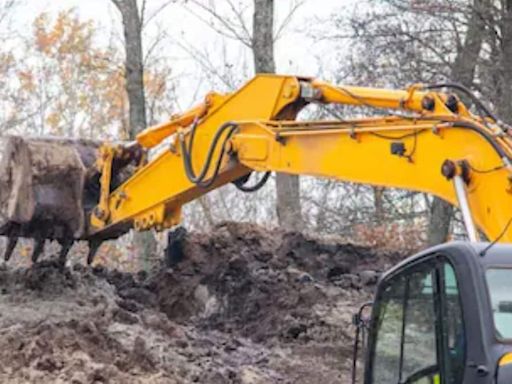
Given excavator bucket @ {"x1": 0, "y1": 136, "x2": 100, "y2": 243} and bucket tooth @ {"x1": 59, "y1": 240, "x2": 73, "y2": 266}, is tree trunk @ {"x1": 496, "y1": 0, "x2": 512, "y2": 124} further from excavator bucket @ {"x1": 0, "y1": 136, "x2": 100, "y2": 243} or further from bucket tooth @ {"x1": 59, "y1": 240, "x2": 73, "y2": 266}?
bucket tooth @ {"x1": 59, "y1": 240, "x2": 73, "y2": 266}

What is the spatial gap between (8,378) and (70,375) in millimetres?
504

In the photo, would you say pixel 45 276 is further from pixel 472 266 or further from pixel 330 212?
pixel 330 212

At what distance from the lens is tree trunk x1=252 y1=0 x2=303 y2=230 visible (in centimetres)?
1719

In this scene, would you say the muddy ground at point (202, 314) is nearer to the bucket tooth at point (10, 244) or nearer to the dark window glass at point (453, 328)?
the bucket tooth at point (10, 244)

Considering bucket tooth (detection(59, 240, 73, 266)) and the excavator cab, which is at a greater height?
bucket tooth (detection(59, 240, 73, 266))

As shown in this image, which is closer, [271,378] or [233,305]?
[271,378]

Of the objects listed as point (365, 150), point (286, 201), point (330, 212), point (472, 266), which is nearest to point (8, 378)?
point (365, 150)

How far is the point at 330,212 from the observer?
22.4 meters

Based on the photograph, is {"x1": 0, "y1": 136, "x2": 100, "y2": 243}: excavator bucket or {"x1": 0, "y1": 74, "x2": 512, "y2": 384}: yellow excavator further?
{"x1": 0, "y1": 136, "x2": 100, "y2": 243}: excavator bucket

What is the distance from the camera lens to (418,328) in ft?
16.7

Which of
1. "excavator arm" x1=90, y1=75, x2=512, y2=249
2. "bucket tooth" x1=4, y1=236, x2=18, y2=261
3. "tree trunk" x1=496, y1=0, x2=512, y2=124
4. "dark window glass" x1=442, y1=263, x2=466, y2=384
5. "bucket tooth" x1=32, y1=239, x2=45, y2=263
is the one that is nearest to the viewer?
"dark window glass" x1=442, y1=263, x2=466, y2=384

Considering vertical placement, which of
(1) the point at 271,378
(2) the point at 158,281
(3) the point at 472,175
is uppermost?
(3) the point at 472,175

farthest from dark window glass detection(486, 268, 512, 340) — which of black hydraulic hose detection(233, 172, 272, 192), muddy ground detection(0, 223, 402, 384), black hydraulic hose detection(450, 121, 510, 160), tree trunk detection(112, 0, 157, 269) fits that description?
tree trunk detection(112, 0, 157, 269)

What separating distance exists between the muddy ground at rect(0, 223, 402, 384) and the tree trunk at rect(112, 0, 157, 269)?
401 cm
